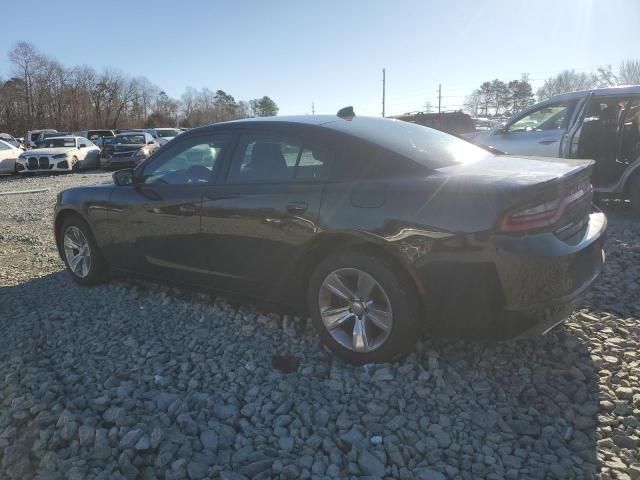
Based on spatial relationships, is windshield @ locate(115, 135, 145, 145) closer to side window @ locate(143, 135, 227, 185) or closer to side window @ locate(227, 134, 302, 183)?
side window @ locate(143, 135, 227, 185)

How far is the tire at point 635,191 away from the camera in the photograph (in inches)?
261

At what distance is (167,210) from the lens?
405cm

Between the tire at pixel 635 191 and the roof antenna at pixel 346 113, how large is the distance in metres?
4.60

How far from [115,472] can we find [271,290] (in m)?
1.51

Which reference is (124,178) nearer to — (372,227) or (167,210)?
(167,210)

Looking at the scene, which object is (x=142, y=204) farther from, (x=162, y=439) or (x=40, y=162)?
(x=40, y=162)

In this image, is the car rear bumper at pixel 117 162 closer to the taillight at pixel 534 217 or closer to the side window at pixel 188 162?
the side window at pixel 188 162

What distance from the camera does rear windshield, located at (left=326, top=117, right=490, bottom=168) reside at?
320 centimetres

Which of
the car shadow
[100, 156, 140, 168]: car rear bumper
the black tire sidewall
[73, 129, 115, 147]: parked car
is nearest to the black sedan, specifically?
the car shadow

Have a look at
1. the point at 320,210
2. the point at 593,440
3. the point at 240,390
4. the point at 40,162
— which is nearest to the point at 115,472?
the point at 240,390

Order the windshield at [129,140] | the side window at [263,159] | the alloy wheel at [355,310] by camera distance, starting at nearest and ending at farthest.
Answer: the alloy wheel at [355,310] < the side window at [263,159] < the windshield at [129,140]

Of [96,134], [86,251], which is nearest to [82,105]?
[96,134]

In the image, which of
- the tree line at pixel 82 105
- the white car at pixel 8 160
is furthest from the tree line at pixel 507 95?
the white car at pixel 8 160

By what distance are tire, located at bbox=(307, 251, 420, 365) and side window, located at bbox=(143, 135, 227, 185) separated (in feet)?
4.32
